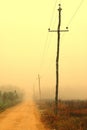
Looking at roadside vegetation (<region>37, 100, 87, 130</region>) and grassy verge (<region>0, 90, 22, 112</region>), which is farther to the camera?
grassy verge (<region>0, 90, 22, 112</region>)

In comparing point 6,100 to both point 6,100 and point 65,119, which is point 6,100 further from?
point 65,119

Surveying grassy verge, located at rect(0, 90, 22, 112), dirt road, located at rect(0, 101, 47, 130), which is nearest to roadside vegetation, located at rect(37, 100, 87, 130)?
dirt road, located at rect(0, 101, 47, 130)

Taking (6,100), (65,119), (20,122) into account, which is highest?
(65,119)

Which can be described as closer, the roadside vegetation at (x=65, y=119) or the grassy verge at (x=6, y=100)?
the roadside vegetation at (x=65, y=119)

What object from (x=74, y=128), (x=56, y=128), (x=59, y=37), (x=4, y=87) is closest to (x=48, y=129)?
(x=56, y=128)

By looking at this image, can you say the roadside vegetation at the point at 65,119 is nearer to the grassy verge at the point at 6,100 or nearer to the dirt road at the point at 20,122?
the dirt road at the point at 20,122

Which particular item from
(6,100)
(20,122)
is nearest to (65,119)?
(20,122)

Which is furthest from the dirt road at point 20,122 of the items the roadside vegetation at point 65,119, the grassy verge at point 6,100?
the grassy verge at point 6,100

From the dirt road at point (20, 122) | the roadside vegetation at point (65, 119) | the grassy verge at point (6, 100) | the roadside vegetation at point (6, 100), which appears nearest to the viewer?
the roadside vegetation at point (65, 119)

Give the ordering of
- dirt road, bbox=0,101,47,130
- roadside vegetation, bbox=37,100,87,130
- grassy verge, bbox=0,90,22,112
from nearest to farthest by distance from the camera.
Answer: roadside vegetation, bbox=37,100,87,130 → dirt road, bbox=0,101,47,130 → grassy verge, bbox=0,90,22,112

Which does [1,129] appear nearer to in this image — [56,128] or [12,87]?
[56,128]

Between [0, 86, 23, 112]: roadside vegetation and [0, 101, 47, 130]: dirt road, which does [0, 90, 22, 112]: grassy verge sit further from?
[0, 101, 47, 130]: dirt road

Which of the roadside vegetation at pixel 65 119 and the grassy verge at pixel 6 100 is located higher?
the roadside vegetation at pixel 65 119

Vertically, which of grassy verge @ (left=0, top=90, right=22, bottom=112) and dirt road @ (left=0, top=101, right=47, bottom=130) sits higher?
dirt road @ (left=0, top=101, right=47, bottom=130)
